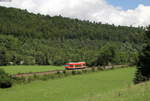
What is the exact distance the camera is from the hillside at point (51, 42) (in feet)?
344

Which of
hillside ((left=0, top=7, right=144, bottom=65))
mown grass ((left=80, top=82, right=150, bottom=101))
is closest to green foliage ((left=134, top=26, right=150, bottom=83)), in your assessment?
mown grass ((left=80, top=82, right=150, bottom=101))

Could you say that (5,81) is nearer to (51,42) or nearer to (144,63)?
(144,63)

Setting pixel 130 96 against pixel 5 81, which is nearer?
pixel 130 96

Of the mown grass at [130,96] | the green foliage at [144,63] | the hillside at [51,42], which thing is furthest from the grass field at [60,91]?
the hillside at [51,42]

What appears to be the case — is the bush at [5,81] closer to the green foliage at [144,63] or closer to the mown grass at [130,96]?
the green foliage at [144,63]

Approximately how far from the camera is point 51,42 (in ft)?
490

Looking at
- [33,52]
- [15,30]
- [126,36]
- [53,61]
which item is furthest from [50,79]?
[126,36]

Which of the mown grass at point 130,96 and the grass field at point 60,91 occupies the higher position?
the mown grass at point 130,96

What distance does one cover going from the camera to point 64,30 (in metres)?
185

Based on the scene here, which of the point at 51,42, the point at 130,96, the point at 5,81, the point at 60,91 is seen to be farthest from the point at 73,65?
the point at 51,42

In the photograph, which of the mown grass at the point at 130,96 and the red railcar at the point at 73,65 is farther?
the red railcar at the point at 73,65

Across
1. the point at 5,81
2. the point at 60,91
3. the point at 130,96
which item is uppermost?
the point at 130,96

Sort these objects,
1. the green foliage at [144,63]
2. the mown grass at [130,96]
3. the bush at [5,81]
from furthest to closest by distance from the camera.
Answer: the bush at [5,81] < the green foliage at [144,63] < the mown grass at [130,96]

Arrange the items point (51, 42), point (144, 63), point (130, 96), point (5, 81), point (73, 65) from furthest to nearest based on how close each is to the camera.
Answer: point (51, 42) → point (73, 65) → point (5, 81) → point (144, 63) → point (130, 96)
